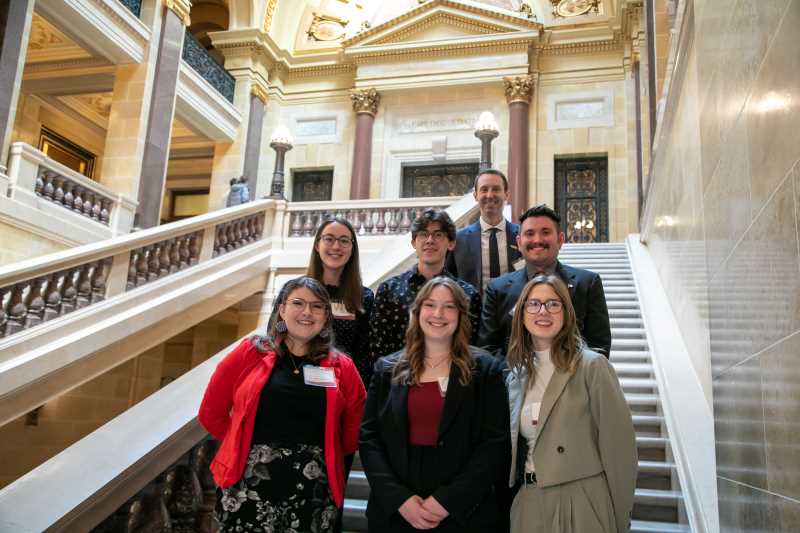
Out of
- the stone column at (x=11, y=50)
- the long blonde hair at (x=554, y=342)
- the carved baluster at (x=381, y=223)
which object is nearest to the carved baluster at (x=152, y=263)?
the stone column at (x=11, y=50)

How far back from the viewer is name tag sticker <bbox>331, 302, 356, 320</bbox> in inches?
137

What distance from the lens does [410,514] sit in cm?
242

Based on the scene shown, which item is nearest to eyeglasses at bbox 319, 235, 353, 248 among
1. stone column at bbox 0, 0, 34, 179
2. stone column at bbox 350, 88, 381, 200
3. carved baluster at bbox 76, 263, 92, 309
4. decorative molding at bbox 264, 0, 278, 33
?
carved baluster at bbox 76, 263, 92, 309

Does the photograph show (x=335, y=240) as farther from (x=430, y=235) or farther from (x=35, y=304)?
(x=35, y=304)

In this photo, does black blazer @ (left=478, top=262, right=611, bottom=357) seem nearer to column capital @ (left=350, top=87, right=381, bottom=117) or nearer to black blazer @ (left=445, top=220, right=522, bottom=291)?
black blazer @ (left=445, top=220, right=522, bottom=291)

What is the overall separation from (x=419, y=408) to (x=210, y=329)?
1100cm

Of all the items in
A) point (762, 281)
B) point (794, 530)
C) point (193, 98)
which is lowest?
point (794, 530)

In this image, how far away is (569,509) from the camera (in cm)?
239

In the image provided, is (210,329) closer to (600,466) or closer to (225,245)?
(225,245)

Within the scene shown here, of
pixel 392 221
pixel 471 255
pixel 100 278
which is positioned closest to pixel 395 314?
pixel 471 255

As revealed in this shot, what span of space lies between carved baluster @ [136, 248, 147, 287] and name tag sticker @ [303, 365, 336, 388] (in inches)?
230

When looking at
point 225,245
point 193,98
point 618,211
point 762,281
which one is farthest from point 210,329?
point 762,281

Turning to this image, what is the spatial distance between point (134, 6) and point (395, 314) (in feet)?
37.6

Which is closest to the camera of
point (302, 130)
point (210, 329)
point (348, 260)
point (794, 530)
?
point (794, 530)
